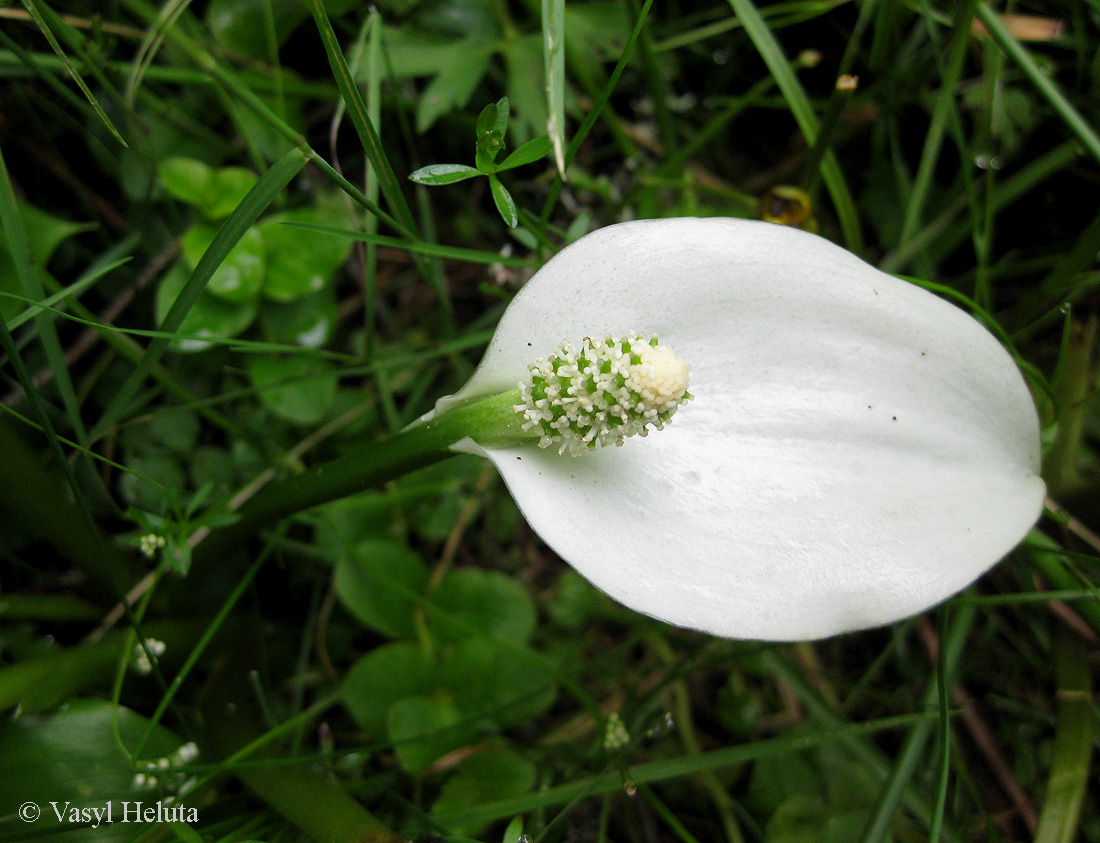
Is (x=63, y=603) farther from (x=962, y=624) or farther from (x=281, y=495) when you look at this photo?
(x=962, y=624)

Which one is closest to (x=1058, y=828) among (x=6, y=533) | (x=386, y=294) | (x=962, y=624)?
(x=962, y=624)

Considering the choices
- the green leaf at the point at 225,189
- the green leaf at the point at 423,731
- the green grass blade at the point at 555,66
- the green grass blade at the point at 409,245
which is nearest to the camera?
the green grass blade at the point at 555,66

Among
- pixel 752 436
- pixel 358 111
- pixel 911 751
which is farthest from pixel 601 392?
pixel 911 751

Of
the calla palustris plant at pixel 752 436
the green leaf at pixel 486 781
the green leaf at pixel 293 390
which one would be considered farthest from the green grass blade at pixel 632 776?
the green leaf at pixel 293 390

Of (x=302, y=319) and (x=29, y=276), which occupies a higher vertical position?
(x=29, y=276)

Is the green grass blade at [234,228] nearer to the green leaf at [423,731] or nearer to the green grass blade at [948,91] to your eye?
the green leaf at [423,731]

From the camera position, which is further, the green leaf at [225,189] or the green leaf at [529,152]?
the green leaf at [225,189]

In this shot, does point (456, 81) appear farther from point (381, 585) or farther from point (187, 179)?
point (381, 585)
